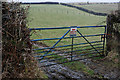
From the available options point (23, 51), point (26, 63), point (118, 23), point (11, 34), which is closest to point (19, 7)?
point (11, 34)

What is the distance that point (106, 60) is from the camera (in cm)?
625

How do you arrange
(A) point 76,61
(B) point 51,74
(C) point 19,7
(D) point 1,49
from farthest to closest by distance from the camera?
(A) point 76,61 < (B) point 51,74 < (C) point 19,7 < (D) point 1,49

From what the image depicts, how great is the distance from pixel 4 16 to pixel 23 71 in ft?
4.15

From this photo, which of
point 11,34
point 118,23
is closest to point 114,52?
point 118,23

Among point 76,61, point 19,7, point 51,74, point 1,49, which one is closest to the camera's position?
point 1,49

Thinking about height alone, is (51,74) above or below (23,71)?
below

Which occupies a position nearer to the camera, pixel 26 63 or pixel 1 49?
pixel 1 49

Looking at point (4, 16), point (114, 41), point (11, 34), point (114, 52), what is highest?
point (4, 16)

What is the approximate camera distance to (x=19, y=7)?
3.51 meters

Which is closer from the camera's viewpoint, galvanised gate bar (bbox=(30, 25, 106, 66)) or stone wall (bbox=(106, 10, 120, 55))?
galvanised gate bar (bbox=(30, 25, 106, 66))

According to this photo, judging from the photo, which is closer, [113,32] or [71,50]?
[71,50]

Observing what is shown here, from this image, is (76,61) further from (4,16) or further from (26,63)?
(4,16)

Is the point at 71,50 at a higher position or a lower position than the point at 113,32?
lower

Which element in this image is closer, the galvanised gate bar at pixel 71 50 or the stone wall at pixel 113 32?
the galvanised gate bar at pixel 71 50
